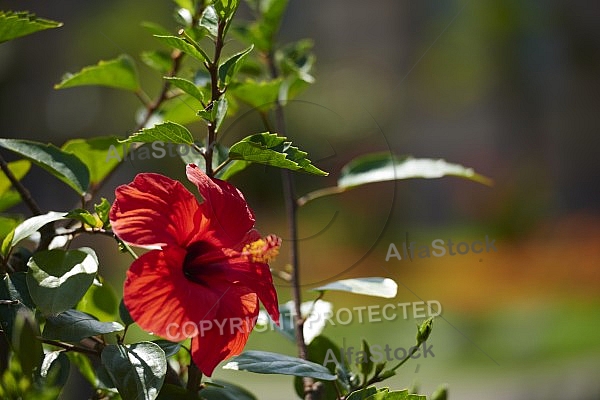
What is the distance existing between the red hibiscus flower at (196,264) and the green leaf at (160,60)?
0.80ft

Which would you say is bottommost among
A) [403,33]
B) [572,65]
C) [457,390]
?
[457,390]

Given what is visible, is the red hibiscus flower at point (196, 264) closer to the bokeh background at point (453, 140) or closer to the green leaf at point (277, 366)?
the green leaf at point (277, 366)

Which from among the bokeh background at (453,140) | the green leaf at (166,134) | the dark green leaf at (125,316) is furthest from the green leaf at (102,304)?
the bokeh background at (453,140)

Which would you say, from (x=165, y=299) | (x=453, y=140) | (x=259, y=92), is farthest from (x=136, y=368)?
(x=453, y=140)

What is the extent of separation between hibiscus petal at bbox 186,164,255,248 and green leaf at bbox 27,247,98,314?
70 millimetres

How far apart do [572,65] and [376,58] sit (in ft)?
6.28

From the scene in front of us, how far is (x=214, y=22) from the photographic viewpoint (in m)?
0.48

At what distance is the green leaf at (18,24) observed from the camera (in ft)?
1.67

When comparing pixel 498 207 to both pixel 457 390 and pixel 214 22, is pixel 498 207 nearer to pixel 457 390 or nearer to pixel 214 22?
pixel 457 390

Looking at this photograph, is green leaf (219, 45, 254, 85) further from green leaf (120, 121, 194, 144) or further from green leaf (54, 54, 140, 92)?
green leaf (54, 54, 140, 92)

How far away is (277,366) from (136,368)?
82 mm

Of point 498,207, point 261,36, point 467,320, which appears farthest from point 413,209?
point 261,36

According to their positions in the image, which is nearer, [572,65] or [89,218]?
[89,218]

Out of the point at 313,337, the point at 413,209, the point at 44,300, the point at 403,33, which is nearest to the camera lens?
the point at 44,300
